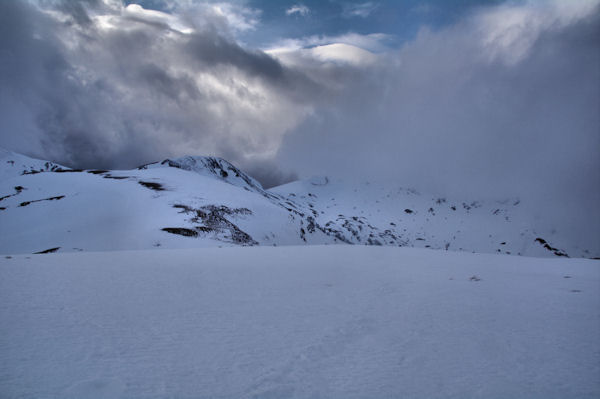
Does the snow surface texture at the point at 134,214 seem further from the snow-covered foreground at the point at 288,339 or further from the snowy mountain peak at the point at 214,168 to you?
the snowy mountain peak at the point at 214,168

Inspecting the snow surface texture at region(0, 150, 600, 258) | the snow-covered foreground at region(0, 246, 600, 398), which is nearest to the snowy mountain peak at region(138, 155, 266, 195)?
the snow surface texture at region(0, 150, 600, 258)

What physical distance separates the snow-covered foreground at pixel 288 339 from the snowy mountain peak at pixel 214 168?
80.1 meters

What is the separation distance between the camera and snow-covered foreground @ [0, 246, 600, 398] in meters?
1.51

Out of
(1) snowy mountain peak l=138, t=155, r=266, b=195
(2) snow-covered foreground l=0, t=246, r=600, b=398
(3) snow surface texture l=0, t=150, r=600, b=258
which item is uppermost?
(1) snowy mountain peak l=138, t=155, r=266, b=195

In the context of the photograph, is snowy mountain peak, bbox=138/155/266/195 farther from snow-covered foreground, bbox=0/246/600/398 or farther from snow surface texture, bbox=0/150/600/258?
snow-covered foreground, bbox=0/246/600/398

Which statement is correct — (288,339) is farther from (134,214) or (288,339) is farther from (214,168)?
(214,168)

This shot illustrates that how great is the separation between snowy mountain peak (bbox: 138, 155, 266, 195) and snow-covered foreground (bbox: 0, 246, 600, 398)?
263ft

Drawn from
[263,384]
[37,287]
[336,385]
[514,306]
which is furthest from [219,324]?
[514,306]

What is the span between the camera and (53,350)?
177 cm

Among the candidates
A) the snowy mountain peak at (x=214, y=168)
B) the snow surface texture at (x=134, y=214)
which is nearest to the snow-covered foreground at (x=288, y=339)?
the snow surface texture at (x=134, y=214)

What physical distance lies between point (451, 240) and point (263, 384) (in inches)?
6404

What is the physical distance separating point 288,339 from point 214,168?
9356cm

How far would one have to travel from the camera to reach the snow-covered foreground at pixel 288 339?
1.51 meters

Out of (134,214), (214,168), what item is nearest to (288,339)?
(134,214)
